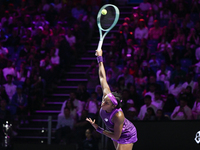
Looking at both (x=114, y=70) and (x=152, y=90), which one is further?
(x=114, y=70)

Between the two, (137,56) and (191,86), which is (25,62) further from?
(191,86)

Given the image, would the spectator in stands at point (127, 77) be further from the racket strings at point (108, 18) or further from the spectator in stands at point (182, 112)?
the racket strings at point (108, 18)

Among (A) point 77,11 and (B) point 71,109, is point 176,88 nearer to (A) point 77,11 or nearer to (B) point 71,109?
(B) point 71,109

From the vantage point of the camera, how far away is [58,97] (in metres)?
14.1

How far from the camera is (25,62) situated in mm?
14273

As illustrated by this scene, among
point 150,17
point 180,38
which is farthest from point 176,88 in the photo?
point 150,17

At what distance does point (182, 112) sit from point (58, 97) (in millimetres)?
5107

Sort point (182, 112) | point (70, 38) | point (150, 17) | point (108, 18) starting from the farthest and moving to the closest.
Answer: point (70, 38) → point (150, 17) → point (182, 112) → point (108, 18)

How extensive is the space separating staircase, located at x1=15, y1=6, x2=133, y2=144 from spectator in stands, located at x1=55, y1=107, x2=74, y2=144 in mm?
155

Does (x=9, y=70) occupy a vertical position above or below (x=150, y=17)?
below

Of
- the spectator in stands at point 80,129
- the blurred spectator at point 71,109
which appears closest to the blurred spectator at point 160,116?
the spectator in stands at point 80,129

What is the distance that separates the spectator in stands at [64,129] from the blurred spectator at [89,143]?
1.35 ft

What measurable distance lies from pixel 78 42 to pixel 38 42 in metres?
1.50

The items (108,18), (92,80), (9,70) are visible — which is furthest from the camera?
(9,70)
